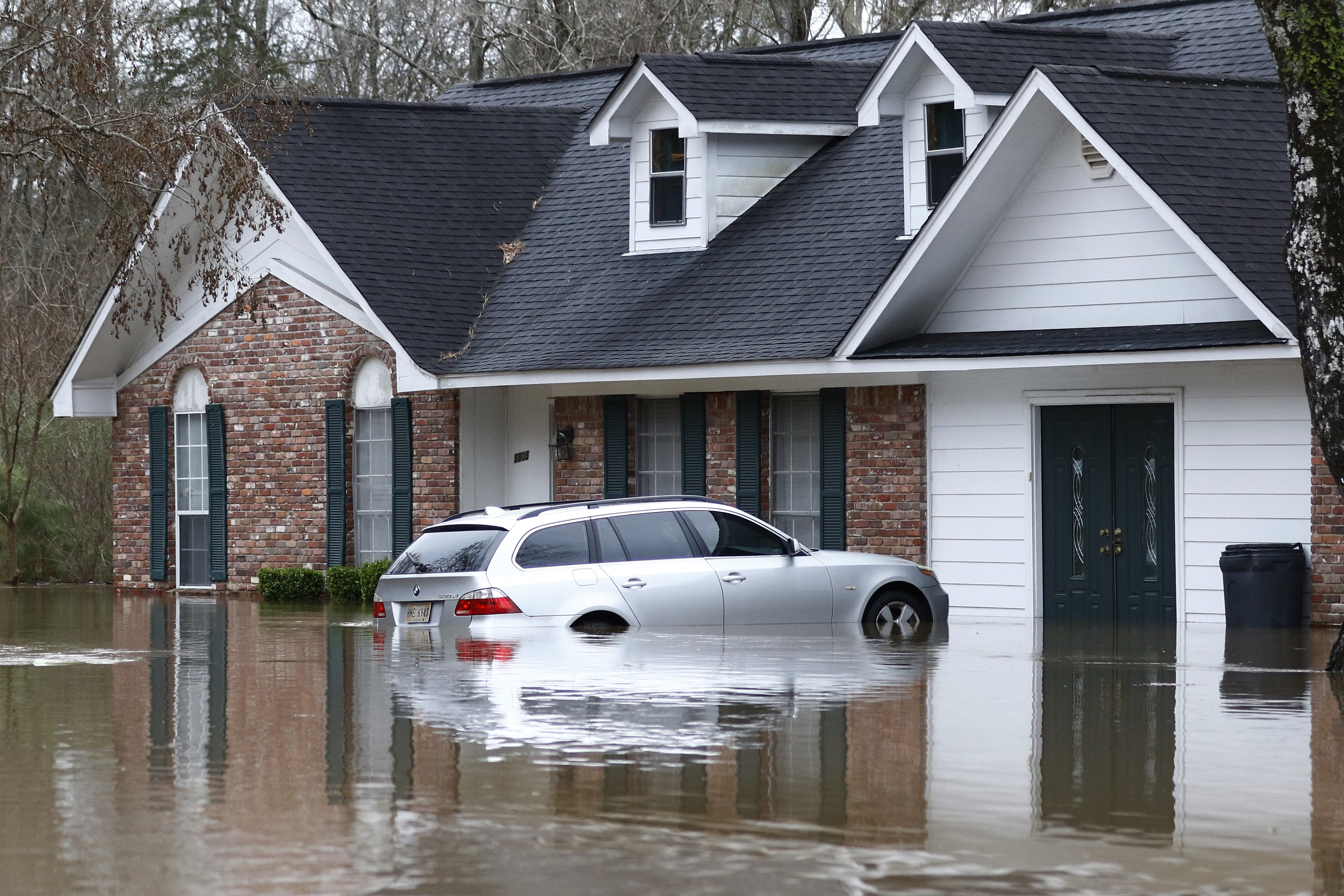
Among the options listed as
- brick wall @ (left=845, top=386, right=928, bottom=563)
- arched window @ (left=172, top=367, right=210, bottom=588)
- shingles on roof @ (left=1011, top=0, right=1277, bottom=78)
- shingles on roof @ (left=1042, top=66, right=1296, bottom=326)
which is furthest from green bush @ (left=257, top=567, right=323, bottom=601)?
shingles on roof @ (left=1011, top=0, right=1277, bottom=78)

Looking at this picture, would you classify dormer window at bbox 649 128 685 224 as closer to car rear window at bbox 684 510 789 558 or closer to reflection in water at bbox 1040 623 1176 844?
car rear window at bbox 684 510 789 558

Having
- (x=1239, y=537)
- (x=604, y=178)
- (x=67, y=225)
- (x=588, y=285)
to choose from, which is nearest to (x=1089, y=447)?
(x=1239, y=537)

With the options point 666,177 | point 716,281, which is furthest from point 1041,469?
point 666,177

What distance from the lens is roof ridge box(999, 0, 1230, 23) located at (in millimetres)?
26344

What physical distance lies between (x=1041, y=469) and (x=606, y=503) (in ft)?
20.0

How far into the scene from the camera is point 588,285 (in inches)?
1016

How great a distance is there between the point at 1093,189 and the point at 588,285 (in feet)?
23.6

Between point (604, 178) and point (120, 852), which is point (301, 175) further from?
point (120, 852)

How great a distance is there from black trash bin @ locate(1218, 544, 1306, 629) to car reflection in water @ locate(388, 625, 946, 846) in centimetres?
306

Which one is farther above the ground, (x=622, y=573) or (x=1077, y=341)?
(x=1077, y=341)

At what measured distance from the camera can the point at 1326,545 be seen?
1939cm

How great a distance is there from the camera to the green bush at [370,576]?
25.5 meters

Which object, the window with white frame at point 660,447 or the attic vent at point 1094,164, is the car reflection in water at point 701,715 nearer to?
the attic vent at point 1094,164

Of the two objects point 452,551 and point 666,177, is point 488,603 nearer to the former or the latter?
point 452,551
